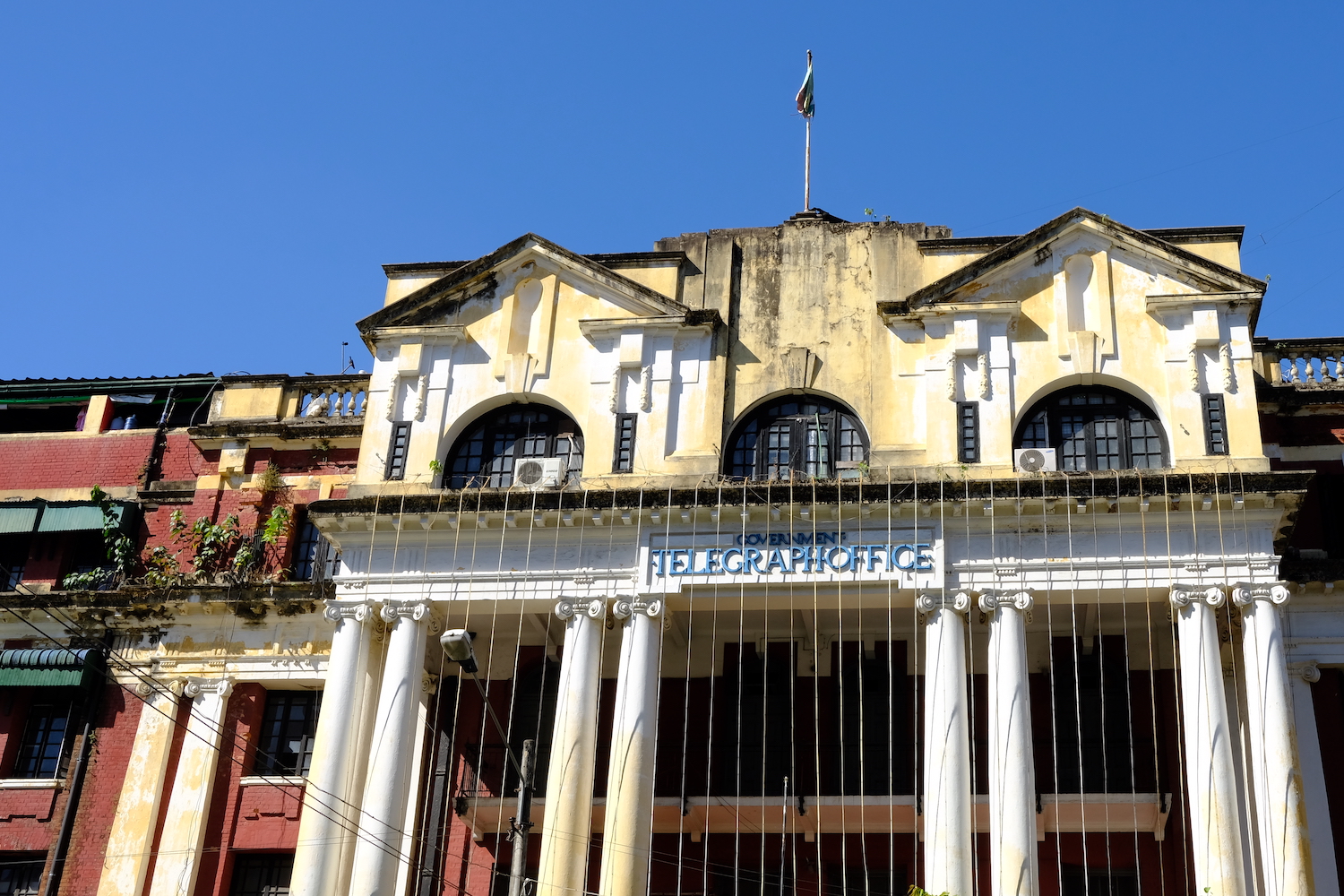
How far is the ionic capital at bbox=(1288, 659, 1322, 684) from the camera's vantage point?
29625 millimetres

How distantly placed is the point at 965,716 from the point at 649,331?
33.6 ft

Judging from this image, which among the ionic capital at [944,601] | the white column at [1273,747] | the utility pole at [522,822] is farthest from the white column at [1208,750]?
the utility pole at [522,822]

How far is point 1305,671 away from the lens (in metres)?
29.7

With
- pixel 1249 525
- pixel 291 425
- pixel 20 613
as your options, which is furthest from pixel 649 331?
pixel 20 613

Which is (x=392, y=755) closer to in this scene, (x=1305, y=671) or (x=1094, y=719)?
(x=1094, y=719)

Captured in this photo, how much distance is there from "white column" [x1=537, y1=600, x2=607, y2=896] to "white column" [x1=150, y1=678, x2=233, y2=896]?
808 centimetres

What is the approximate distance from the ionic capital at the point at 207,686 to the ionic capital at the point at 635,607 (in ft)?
30.3

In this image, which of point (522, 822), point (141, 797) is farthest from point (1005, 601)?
point (141, 797)

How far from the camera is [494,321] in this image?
33.3 metres

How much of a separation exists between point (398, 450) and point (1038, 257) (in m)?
13.4

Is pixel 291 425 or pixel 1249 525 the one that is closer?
pixel 1249 525

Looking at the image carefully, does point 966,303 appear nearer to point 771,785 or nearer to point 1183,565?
point 1183,565

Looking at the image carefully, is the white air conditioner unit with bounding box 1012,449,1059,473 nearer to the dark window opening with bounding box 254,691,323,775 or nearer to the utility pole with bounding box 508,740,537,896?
the utility pole with bounding box 508,740,537,896

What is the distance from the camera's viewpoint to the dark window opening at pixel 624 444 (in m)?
31.3
